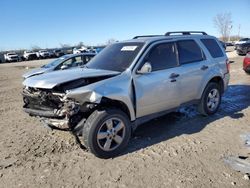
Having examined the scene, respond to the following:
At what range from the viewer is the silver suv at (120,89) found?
429 centimetres

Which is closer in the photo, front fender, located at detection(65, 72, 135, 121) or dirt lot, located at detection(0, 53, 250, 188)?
dirt lot, located at detection(0, 53, 250, 188)

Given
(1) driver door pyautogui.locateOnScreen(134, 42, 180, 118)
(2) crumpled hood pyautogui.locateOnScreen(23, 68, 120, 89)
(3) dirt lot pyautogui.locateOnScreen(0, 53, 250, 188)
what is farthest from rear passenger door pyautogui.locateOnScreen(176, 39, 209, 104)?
(2) crumpled hood pyautogui.locateOnScreen(23, 68, 120, 89)

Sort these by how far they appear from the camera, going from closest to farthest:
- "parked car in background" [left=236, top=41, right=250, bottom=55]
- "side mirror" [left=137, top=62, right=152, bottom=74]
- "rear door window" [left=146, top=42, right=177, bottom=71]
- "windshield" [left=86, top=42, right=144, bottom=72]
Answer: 1. "side mirror" [left=137, top=62, right=152, bottom=74]
2. "windshield" [left=86, top=42, right=144, bottom=72]
3. "rear door window" [left=146, top=42, right=177, bottom=71]
4. "parked car in background" [left=236, top=41, right=250, bottom=55]

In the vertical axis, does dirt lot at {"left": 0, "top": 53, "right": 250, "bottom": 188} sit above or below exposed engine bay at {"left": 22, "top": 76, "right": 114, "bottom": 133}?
below

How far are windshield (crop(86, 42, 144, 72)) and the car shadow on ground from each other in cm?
141

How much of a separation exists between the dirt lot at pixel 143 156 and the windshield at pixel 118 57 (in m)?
1.45

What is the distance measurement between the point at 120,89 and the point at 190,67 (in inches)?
77.4

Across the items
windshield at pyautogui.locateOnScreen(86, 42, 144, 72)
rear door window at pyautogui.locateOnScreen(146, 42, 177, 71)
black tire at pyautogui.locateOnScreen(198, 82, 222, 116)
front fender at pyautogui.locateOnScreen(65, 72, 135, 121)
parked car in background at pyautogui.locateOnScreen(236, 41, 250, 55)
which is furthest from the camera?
parked car in background at pyautogui.locateOnScreen(236, 41, 250, 55)

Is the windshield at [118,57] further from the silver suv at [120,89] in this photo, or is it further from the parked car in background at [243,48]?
the parked car in background at [243,48]

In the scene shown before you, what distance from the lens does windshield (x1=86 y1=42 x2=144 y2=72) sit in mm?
4992

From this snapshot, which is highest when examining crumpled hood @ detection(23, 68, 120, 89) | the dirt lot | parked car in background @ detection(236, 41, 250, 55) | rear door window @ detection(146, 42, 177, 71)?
rear door window @ detection(146, 42, 177, 71)

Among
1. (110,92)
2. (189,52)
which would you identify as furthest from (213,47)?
(110,92)

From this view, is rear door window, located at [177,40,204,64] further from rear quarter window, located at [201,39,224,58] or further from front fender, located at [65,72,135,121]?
front fender, located at [65,72,135,121]

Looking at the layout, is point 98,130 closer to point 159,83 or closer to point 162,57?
point 159,83
